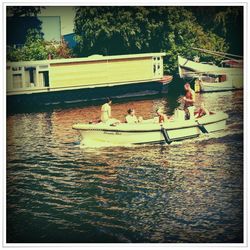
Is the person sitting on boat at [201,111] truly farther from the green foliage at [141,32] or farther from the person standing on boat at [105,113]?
the person standing on boat at [105,113]

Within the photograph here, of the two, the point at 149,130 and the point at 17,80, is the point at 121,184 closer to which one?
the point at 149,130

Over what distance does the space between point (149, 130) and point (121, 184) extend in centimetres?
47

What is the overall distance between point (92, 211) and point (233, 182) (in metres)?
1.07

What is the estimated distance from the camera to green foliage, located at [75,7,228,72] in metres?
4.09

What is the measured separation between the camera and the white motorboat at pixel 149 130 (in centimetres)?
416

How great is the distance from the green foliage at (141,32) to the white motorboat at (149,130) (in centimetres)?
47

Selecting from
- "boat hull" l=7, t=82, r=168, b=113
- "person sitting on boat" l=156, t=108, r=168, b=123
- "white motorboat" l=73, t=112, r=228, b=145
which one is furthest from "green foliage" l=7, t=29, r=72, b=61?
"person sitting on boat" l=156, t=108, r=168, b=123

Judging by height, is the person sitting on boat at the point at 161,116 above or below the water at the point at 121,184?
above

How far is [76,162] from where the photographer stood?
4.12 m

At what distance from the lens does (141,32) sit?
426 centimetres

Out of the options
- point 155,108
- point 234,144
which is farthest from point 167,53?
point 234,144

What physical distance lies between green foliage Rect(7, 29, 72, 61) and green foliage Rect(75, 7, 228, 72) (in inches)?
4.6

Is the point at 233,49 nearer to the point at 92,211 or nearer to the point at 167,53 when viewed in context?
the point at 167,53

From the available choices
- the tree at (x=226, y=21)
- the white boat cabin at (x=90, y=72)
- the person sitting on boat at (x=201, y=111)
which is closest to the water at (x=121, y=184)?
the person sitting on boat at (x=201, y=111)
